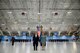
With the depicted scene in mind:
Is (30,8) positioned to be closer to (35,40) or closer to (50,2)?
(50,2)

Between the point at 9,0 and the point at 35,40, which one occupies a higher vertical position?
the point at 9,0

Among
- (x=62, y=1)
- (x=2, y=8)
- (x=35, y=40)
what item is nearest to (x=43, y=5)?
(x=62, y=1)

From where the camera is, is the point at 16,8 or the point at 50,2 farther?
the point at 16,8

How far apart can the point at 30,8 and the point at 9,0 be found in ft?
17.7

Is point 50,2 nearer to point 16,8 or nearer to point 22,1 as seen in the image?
point 22,1

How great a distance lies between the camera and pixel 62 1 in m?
23.7

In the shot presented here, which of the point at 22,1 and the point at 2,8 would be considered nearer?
the point at 22,1

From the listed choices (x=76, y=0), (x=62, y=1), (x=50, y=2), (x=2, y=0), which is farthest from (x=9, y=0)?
(x=76, y=0)

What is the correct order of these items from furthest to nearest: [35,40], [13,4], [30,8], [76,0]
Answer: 1. [30,8]
2. [13,4]
3. [76,0]
4. [35,40]

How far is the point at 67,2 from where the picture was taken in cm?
2431

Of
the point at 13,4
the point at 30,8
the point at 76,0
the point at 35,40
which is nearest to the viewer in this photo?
the point at 35,40

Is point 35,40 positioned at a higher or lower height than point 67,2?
lower

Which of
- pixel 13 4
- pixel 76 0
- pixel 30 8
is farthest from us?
pixel 30 8

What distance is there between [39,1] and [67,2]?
15.0 feet
